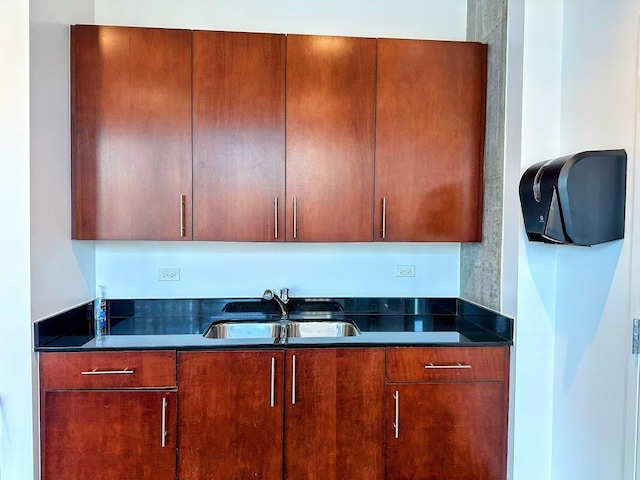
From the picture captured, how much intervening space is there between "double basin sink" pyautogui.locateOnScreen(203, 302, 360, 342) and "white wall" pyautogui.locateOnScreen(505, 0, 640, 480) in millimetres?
852

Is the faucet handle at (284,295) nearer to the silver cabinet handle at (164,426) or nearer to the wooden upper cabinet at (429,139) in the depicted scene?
the wooden upper cabinet at (429,139)

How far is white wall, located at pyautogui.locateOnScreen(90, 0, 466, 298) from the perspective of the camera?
2.25 metres

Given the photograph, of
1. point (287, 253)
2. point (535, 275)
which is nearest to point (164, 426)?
point (287, 253)

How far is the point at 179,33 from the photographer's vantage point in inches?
75.9

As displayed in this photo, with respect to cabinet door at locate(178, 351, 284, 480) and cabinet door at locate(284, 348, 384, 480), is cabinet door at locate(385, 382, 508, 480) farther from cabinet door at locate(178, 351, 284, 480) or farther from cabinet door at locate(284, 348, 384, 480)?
cabinet door at locate(178, 351, 284, 480)

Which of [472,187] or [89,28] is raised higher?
[89,28]

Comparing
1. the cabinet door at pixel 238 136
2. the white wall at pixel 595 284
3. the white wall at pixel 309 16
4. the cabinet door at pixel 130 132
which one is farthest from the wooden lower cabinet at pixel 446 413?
the white wall at pixel 309 16

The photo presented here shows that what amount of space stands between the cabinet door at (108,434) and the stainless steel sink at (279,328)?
0.51 m

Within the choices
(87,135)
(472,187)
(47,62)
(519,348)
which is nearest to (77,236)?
(87,135)

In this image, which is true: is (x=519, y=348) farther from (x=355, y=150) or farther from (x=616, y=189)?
(x=355, y=150)

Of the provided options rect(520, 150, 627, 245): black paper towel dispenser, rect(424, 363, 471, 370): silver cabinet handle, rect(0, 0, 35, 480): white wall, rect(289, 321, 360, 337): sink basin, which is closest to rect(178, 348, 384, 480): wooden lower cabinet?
rect(424, 363, 471, 370): silver cabinet handle

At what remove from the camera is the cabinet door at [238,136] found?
195cm

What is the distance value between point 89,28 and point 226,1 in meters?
0.73

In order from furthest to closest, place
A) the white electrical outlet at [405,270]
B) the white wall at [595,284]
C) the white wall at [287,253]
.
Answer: the white electrical outlet at [405,270] < the white wall at [287,253] < the white wall at [595,284]
